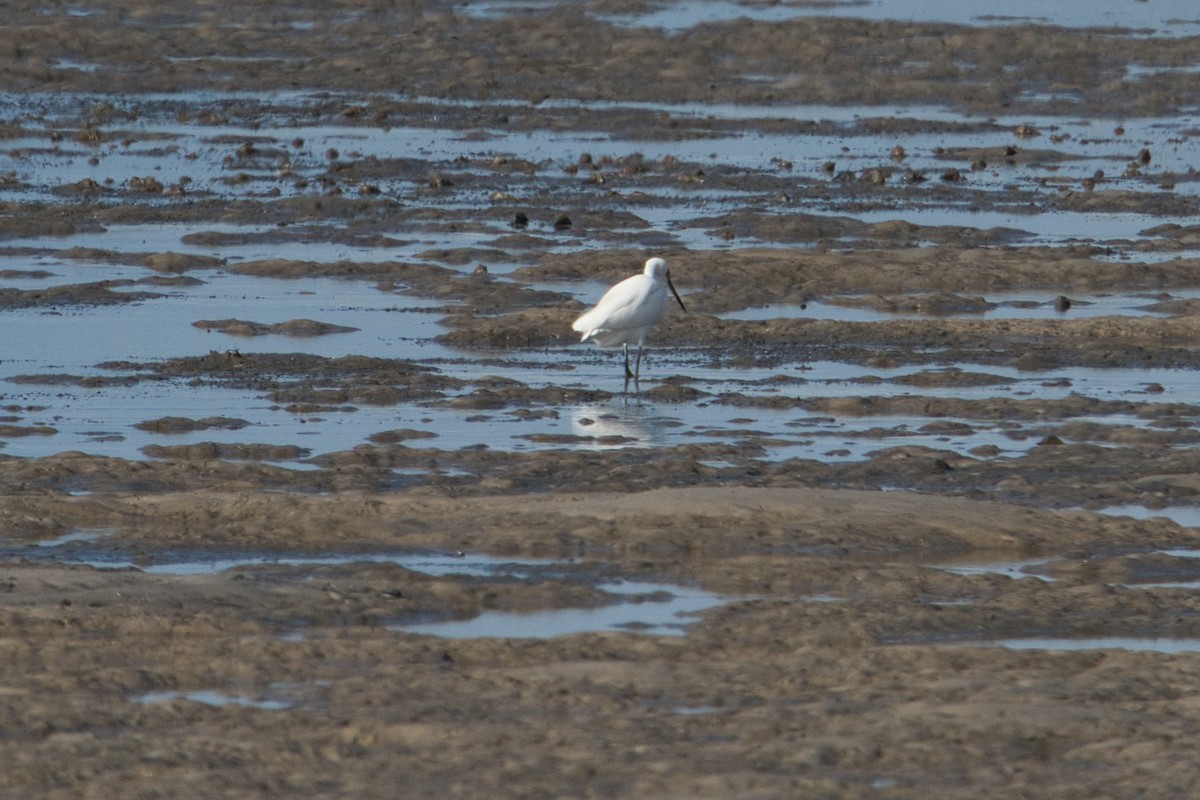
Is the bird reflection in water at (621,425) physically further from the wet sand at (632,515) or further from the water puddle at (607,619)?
the water puddle at (607,619)

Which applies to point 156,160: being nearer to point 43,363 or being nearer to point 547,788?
point 43,363

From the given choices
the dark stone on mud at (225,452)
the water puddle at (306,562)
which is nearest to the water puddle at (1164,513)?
the water puddle at (306,562)

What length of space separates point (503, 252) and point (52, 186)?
5.90 m

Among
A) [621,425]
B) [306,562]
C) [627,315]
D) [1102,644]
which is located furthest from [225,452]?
[1102,644]

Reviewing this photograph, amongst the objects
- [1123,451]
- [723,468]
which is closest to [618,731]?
[723,468]

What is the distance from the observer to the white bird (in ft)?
48.5

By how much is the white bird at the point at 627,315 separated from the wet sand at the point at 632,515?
42 cm

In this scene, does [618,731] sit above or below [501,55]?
below

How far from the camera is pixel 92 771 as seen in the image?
686cm

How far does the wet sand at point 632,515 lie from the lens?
23.6 ft

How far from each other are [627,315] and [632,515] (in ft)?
15.2

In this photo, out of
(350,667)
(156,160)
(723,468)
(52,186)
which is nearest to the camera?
(350,667)

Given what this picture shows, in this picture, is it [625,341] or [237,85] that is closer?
[625,341]

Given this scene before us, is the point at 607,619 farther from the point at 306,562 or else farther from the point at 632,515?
the point at 306,562
